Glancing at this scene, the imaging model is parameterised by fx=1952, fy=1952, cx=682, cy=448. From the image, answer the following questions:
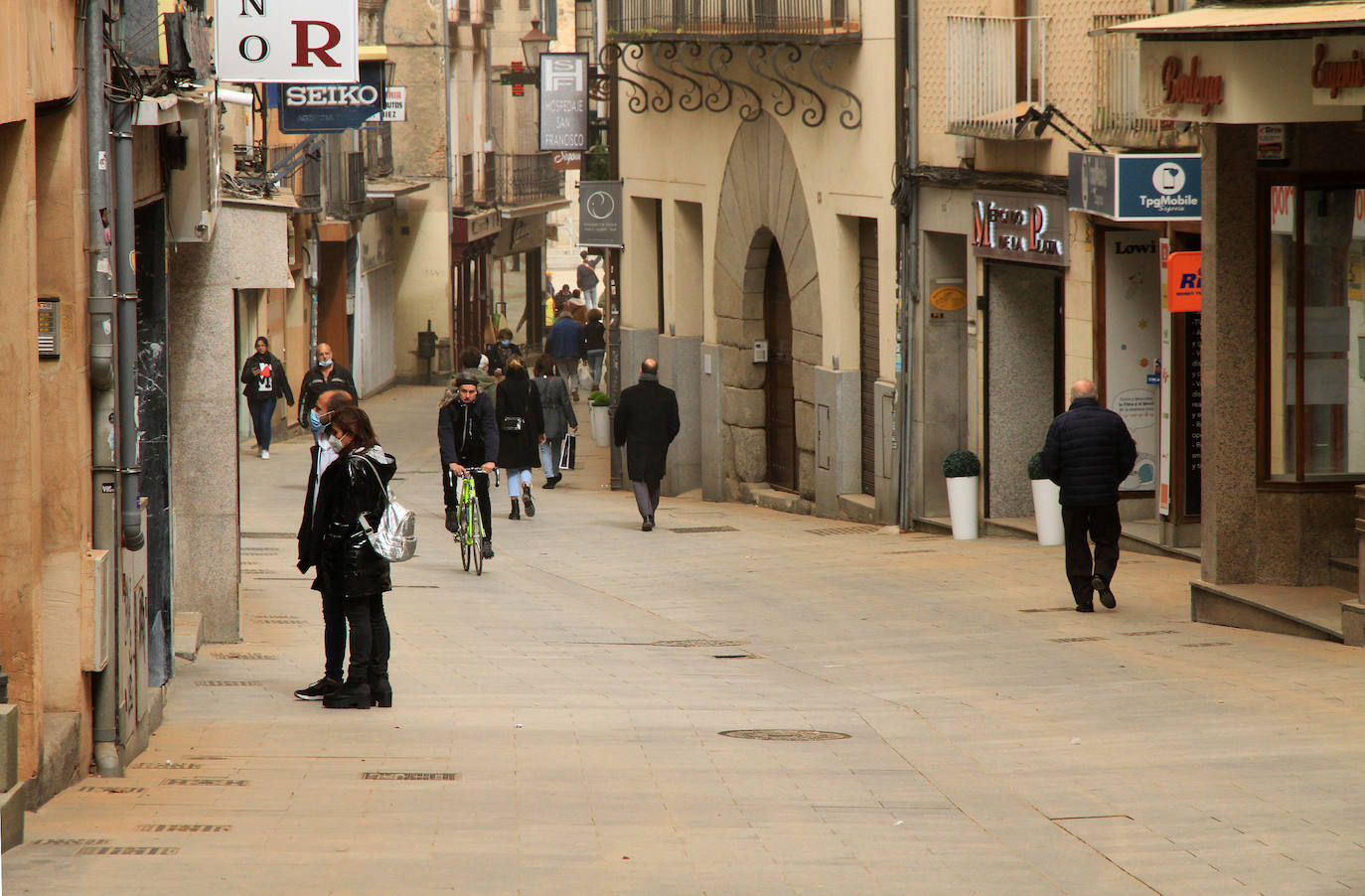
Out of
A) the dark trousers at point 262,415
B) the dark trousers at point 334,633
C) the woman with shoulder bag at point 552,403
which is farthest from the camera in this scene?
the dark trousers at point 262,415

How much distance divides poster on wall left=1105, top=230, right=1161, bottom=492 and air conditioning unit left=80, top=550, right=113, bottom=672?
36.7 ft

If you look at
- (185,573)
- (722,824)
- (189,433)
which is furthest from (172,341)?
(722,824)

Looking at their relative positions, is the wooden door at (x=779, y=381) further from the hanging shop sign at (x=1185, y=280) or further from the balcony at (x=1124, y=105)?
the hanging shop sign at (x=1185, y=280)

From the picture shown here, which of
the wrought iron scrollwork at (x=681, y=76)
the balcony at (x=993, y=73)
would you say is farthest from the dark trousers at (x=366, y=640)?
the wrought iron scrollwork at (x=681, y=76)

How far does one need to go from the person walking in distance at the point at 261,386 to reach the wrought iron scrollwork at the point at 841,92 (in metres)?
9.90

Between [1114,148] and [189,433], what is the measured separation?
816 cm

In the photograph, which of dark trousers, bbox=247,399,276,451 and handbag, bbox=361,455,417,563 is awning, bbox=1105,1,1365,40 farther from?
dark trousers, bbox=247,399,276,451

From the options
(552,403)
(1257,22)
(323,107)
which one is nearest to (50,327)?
(1257,22)

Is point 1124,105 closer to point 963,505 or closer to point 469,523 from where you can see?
point 963,505

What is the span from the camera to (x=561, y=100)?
93.7ft

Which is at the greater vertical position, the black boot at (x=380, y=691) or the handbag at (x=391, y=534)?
Result: the handbag at (x=391, y=534)

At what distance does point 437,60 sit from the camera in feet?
147

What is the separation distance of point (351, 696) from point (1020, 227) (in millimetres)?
9999

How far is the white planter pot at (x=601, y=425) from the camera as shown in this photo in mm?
29609
